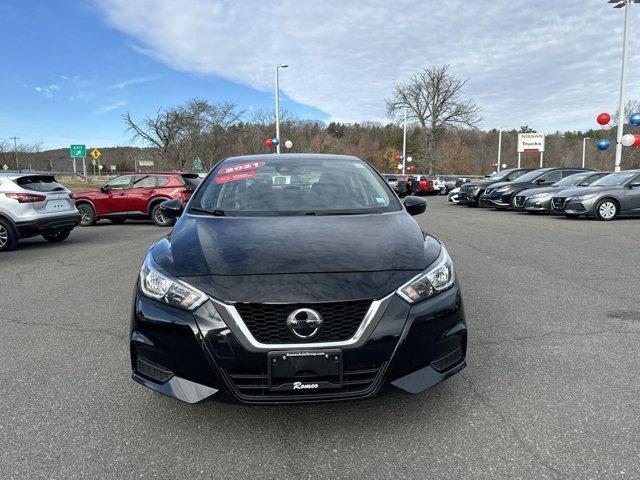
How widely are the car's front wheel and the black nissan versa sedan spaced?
13.2 metres

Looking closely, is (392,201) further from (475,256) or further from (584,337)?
(475,256)

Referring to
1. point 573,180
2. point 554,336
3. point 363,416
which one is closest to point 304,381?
point 363,416

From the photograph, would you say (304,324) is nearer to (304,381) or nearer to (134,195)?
(304,381)

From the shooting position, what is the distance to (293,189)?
398cm

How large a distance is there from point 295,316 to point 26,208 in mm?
9406

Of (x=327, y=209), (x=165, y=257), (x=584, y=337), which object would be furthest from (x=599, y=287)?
(x=165, y=257)

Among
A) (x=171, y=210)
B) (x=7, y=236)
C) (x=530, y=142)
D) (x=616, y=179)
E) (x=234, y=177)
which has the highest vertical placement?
(x=530, y=142)

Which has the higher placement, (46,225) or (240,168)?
(240,168)

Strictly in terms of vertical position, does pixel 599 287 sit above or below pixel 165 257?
below

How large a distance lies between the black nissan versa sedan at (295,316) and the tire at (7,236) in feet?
27.3

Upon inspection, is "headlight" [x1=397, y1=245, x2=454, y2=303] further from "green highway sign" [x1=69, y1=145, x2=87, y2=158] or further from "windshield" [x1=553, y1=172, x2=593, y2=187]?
"green highway sign" [x1=69, y1=145, x2=87, y2=158]

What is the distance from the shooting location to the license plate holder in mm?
2377

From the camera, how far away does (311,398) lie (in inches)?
95.5

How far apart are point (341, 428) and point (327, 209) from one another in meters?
1.59
